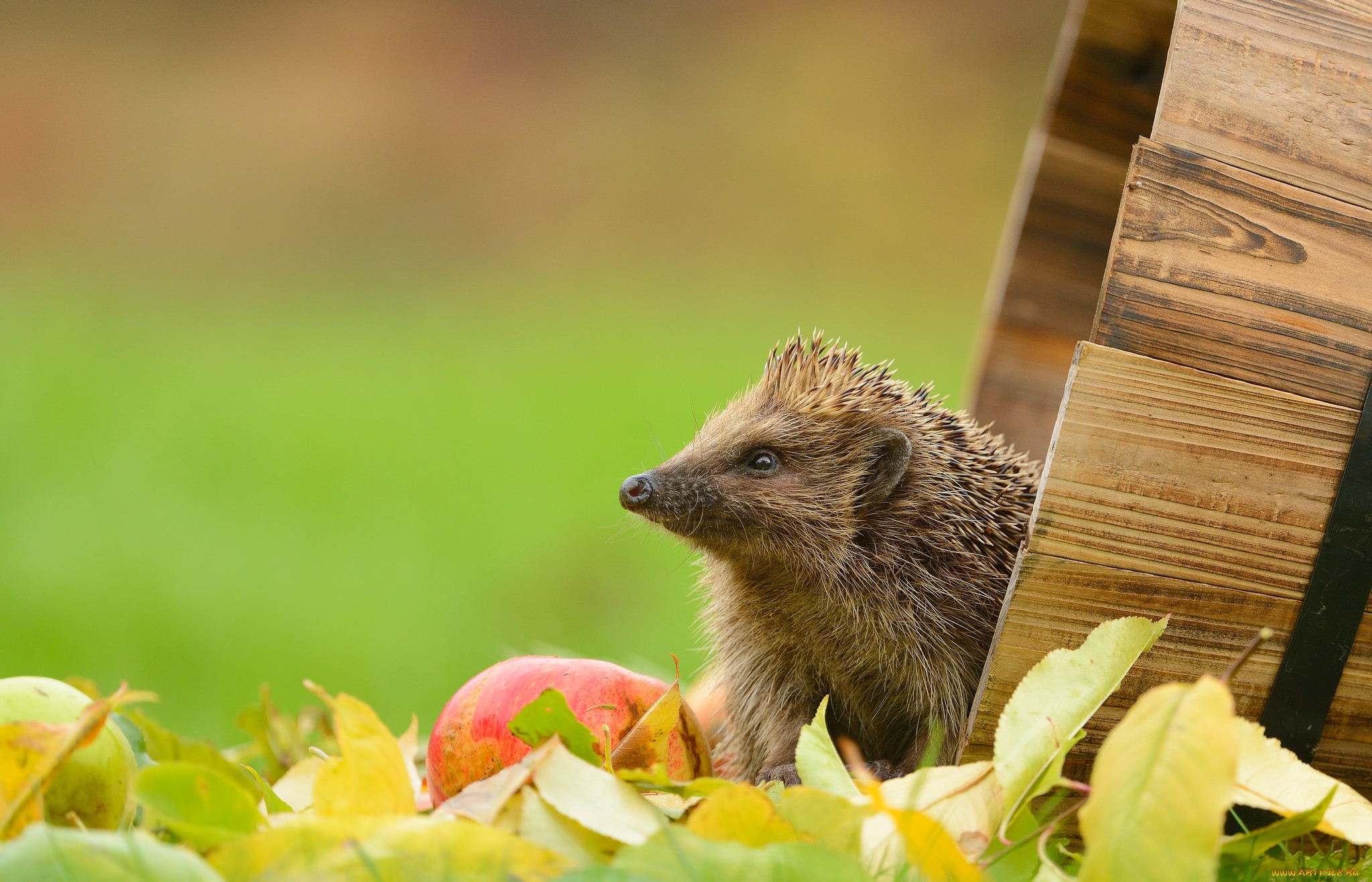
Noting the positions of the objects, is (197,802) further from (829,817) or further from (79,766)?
(829,817)

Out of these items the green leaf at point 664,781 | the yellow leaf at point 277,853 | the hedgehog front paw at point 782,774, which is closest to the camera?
the yellow leaf at point 277,853

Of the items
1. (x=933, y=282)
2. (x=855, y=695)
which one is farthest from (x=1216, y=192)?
(x=933, y=282)

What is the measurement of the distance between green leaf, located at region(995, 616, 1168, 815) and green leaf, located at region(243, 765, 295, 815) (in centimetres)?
93

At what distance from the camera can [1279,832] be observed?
1.13m

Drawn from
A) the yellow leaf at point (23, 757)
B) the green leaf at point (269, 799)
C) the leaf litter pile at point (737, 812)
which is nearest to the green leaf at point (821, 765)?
the leaf litter pile at point (737, 812)

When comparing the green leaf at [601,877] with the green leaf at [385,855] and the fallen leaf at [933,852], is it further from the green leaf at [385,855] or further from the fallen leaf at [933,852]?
the fallen leaf at [933,852]

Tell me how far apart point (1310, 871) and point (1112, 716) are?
10.9 inches

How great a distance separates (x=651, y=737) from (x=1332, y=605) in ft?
3.03

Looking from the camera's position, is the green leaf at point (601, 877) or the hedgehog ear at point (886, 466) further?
the hedgehog ear at point (886, 466)

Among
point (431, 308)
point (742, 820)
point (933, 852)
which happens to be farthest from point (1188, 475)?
point (431, 308)

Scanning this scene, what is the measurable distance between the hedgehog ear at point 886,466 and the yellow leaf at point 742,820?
83 cm

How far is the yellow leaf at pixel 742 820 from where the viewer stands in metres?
1.07

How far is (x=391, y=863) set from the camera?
992mm

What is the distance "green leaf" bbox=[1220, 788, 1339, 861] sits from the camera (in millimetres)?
1104
